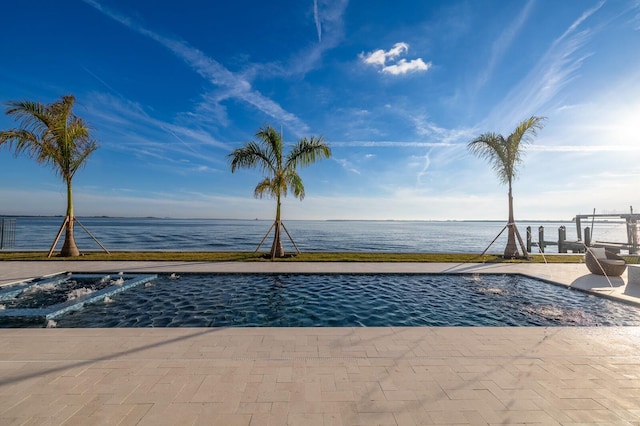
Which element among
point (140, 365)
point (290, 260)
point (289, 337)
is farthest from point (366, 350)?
point (290, 260)

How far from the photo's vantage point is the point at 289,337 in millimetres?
4566

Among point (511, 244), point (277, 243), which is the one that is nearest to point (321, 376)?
point (277, 243)

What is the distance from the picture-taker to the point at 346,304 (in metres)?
6.85

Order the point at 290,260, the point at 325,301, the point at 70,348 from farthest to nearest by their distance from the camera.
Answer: the point at 290,260, the point at 325,301, the point at 70,348

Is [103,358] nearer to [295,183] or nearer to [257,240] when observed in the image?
[295,183]

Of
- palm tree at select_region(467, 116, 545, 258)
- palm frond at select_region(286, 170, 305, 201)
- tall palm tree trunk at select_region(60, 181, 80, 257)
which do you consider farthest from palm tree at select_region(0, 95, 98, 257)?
palm tree at select_region(467, 116, 545, 258)

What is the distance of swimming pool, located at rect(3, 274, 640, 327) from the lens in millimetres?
5645

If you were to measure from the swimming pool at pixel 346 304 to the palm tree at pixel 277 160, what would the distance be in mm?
5831

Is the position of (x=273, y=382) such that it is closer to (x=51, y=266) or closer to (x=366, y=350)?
(x=366, y=350)

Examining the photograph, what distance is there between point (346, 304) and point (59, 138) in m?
15.3

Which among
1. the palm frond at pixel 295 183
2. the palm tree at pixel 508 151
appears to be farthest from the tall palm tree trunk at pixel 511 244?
the palm frond at pixel 295 183

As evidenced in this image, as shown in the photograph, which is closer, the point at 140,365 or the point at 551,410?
the point at 551,410

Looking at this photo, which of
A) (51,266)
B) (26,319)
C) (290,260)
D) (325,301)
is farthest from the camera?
(290,260)

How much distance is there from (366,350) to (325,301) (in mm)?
3021
